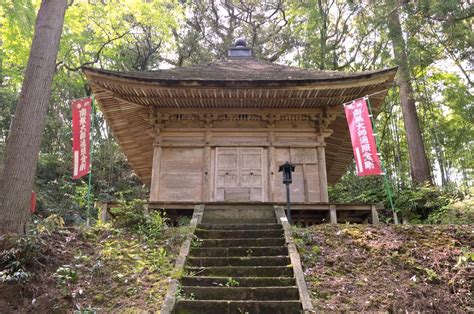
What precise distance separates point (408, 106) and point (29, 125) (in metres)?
14.0

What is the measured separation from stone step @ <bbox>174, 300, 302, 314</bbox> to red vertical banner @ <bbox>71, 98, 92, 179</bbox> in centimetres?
563

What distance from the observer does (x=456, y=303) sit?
5262 millimetres

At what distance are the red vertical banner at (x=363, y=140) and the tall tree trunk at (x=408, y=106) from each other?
6082 millimetres

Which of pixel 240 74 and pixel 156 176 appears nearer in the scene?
pixel 156 176

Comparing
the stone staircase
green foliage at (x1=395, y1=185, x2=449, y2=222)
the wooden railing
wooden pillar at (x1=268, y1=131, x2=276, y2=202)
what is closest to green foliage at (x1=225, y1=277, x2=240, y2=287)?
the stone staircase

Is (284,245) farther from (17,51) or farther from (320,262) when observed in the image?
(17,51)

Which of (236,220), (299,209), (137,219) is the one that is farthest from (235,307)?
(299,209)

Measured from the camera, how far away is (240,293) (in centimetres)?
541

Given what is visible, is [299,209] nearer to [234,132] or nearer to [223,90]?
[234,132]

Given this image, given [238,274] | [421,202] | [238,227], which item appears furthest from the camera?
[421,202]

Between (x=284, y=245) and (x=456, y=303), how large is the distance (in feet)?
8.86

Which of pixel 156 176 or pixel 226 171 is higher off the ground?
pixel 226 171

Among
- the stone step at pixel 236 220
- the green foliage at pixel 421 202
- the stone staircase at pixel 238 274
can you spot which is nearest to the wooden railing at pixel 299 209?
the stone step at pixel 236 220

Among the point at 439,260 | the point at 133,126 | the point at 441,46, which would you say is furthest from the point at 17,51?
the point at 441,46
